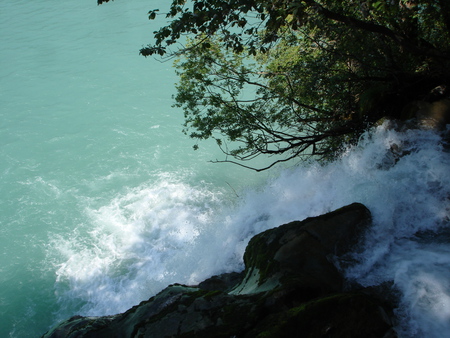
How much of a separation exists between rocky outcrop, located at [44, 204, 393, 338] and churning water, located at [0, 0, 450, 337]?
21.6 inches

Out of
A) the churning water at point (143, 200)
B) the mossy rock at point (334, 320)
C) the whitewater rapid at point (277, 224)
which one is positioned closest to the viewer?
the mossy rock at point (334, 320)

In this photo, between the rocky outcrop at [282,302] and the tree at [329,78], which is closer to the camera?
the rocky outcrop at [282,302]

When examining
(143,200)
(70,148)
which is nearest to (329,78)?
(143,200)

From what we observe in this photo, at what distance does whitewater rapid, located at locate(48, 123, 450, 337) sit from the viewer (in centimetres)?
608

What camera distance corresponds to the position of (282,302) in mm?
5250

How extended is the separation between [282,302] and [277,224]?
5261mm

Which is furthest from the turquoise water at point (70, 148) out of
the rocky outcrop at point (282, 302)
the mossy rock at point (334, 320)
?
the mossy rock at point (334, 320)

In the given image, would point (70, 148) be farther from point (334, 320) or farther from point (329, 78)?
point (334, 320)

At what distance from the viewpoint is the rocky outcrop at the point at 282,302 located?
464 centimetres

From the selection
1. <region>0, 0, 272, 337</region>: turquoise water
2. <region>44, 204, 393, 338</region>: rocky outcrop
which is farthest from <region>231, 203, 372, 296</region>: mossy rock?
<region>0, 0, 272, 337</region>: turquoise water

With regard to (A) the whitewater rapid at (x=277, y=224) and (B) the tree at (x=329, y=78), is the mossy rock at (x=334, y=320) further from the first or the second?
(B) the tree at (x=329, y=78)

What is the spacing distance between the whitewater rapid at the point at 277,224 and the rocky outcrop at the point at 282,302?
20.3 inches

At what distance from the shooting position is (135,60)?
25.0 m

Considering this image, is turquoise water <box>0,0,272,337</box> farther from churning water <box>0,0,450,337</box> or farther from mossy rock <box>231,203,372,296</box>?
mossy rock <box>231,203,372,296</box>
